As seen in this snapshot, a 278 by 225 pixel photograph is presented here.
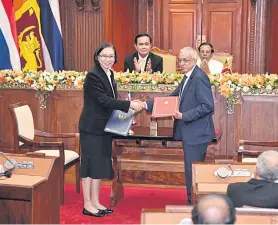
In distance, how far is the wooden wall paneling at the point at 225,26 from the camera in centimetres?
920

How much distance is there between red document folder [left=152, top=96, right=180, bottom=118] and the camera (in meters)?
4.52

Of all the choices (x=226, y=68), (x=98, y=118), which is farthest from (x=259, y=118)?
(x=98, y=118)

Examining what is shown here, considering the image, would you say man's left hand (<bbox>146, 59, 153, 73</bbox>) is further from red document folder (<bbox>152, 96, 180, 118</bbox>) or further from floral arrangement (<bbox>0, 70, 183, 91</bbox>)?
red document folder (<bbox>152, 96, 180, 118</bbox>)

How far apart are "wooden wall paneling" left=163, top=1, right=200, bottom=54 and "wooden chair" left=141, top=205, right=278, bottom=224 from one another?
6.85m

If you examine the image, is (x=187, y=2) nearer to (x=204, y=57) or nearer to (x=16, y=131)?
(x=204, y=57)

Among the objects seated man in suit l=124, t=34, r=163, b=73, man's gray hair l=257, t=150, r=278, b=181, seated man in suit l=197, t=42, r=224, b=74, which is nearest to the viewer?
man's gray hair l=257, t=150, r=278, b=181

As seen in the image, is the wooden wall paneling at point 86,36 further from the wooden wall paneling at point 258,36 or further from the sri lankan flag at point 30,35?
the wooden wall paneling at point 258,36

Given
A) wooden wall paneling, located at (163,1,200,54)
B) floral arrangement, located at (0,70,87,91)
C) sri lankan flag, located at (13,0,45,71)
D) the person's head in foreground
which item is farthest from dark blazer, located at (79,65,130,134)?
wooden wall paneling, located at (163,1,200,54)

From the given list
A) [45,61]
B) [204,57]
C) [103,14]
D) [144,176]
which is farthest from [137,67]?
[103,14]

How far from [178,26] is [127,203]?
4792 millimetres

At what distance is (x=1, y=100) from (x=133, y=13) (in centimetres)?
373

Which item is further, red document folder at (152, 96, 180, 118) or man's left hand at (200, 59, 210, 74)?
man's left hand at (200, 59, 210, 74)

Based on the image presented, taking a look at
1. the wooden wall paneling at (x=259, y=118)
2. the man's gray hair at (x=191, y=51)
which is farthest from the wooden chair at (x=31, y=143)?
the wooden wall paneling at (x=259, y=118)

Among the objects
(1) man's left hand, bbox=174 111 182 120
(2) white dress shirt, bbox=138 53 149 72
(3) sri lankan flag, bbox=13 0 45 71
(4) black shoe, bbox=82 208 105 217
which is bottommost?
(4) black shoe, bbox=82 208 105 217
